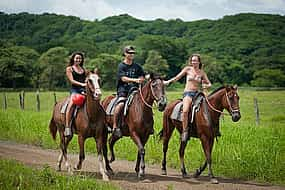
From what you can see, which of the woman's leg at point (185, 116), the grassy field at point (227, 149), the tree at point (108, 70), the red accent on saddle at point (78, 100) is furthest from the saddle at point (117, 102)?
the tree at point (108, 70)

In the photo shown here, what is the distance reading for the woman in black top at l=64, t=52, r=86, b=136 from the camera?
1085 cm

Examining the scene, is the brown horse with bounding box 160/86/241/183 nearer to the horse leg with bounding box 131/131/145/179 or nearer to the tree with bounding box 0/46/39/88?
the horse leg with bounding box 131/131/145/179

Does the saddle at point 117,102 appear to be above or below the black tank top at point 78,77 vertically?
below

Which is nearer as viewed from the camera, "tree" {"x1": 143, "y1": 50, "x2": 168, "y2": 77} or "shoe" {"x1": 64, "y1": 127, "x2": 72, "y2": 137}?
"shoe" {"x1": 64, "y1": 127, "x2": 72, "y2": 137}

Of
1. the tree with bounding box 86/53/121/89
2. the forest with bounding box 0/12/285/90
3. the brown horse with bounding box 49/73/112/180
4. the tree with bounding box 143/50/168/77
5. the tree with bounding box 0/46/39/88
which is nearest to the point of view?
the brown horse with bounding box 49/73/112/180

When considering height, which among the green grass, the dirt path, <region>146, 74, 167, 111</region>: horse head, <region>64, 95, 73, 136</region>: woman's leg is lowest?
the dirt path

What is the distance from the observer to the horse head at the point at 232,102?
→ 10281 mm

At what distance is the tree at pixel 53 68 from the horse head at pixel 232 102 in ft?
200

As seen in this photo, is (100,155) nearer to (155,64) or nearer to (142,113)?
(142,113)

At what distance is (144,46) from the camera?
104 metres

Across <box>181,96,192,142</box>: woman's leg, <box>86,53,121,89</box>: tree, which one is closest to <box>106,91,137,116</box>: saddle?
<box>181,96,192,142</box>: woman's leg

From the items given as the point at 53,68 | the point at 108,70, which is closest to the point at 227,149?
the point at 108,70

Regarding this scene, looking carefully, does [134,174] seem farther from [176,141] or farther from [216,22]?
[216,22]

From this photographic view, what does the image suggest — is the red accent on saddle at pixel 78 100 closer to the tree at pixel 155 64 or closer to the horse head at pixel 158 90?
the horse head at pixel 158 90
